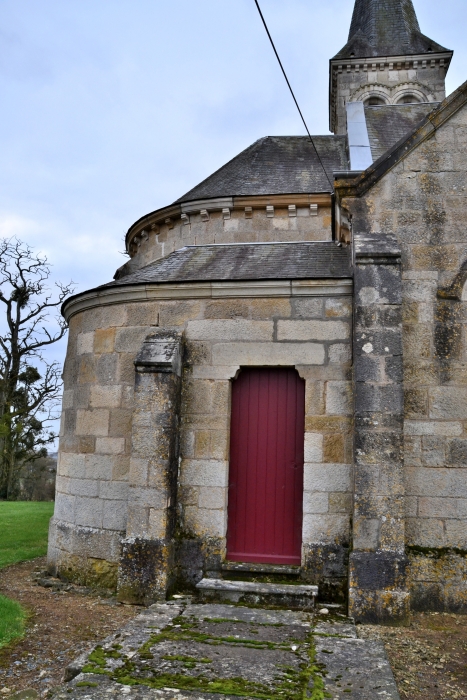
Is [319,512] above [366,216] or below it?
below

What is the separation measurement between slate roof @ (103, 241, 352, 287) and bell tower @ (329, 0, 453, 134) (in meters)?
11.7

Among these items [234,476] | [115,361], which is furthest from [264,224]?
[234,476]

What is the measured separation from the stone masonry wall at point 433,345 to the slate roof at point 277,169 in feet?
11.9

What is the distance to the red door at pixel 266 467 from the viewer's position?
6434 millimetres

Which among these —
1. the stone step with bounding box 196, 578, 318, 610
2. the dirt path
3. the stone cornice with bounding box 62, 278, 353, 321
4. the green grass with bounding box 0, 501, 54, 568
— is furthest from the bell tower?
the dirt path

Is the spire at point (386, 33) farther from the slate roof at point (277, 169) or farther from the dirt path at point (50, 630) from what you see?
the dirt path at point (50, 630)

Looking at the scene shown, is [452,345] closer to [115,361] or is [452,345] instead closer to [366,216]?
[366,216]

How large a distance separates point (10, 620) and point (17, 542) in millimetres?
5003

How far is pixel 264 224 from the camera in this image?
10297 mm

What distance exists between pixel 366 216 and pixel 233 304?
1.85 metres

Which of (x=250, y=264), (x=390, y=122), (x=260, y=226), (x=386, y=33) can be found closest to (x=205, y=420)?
(x=250, y=264)

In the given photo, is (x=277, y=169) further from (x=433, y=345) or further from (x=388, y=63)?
(x=388, y=63)

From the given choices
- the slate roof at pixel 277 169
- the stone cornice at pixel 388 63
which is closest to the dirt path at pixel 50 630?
the slate roof at pixel 277 169

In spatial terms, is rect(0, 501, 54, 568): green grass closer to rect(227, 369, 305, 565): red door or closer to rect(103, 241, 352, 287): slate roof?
rect(227, 369, 305, 565): red door
